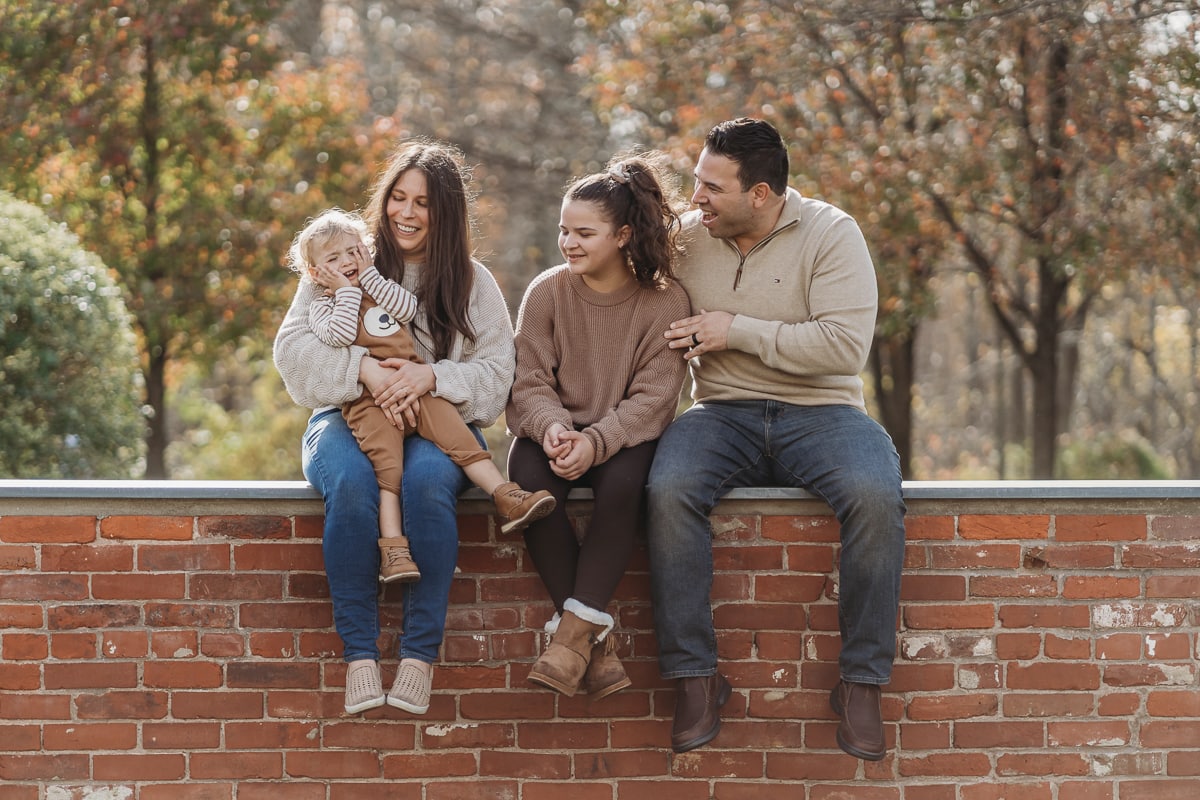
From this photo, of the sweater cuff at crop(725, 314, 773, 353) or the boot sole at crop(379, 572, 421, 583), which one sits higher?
the sweater cuff at crop(725, 314, 773, 353)

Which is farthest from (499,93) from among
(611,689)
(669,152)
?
(611,689)

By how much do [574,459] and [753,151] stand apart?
3.53 feet

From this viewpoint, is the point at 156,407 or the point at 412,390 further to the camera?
the point at 156,407

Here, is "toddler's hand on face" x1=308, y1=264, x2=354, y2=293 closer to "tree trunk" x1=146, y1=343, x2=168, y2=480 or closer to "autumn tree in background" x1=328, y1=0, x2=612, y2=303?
"tree trunk" x1=146, y1=343, x2=168, y2=480

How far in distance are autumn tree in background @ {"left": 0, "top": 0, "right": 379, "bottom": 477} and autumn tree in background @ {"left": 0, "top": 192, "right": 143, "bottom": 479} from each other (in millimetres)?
2613

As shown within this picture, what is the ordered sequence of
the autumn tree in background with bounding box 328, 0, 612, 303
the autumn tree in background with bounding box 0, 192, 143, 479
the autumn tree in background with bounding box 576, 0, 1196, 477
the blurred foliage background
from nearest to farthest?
the autumn tree in background with bounding box 0, 192, 143, 479, the blurred foliage background, the autumn tree in background with bounding box 576, 0, 1196, 477, the autumn tree in background with bounding box 328, 0, 612, 303

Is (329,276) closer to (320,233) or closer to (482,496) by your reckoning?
(320,233)

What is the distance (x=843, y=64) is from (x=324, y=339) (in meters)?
5.77

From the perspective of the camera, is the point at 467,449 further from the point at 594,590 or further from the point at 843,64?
→ the point at 843,64

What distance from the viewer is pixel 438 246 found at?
3713 millimetres

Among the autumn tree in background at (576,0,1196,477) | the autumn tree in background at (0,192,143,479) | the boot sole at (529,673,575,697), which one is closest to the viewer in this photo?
the boot sole at (529,673,575,697)

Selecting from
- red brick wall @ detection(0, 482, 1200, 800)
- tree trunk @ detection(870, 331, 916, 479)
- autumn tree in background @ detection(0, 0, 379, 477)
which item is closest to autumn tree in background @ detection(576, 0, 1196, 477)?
tree trunk @ detection(870, 331, 916, 479)

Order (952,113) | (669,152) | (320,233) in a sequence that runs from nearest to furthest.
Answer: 1. (320,233)
2. (952,113)
3. (669,152)

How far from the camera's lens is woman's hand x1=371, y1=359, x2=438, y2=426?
3455 mm
